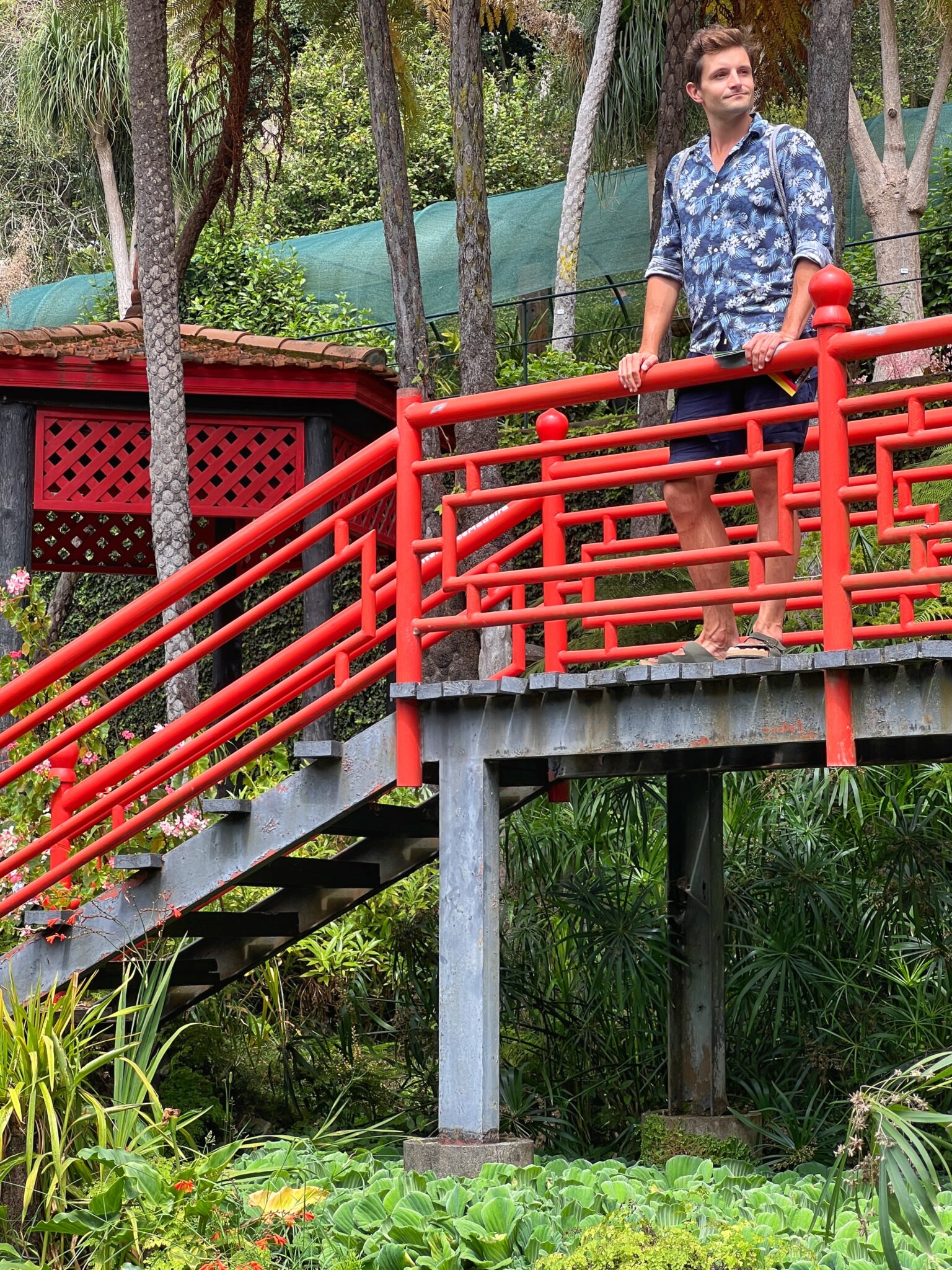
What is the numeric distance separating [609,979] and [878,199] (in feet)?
36.5

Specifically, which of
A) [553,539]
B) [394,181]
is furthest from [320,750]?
[394,181]

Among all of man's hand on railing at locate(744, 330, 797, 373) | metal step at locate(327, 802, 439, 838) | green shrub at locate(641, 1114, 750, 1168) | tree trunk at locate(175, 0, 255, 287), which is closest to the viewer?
man's hand on railing at locate(744, 330, 797, 373)

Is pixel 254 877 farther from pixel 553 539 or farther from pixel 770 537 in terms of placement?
pixel 770 537

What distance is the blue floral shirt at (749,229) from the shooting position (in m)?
5.05

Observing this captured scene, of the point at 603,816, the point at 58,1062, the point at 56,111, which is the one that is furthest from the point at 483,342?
the point at 56,111

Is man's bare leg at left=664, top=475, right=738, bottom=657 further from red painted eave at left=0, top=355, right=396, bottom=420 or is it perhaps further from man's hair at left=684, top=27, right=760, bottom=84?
red painted eave at left=0, top=355, right=396, bottom=420

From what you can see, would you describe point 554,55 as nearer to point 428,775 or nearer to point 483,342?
point 483,342

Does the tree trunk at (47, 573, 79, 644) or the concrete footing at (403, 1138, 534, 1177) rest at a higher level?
the tree trunk at (47, 573, 79, 644)

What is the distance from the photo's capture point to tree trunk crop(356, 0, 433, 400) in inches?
392

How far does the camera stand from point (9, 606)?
313 inches

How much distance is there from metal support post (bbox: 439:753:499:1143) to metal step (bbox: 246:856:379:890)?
81cm

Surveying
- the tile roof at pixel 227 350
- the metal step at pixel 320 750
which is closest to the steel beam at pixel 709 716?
the metal step at pixel 320 750

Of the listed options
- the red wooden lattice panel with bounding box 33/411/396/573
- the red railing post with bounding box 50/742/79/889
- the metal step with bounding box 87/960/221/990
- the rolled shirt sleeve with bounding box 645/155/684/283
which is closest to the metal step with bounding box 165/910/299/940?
the metal step with bounding box 87/960/221/990

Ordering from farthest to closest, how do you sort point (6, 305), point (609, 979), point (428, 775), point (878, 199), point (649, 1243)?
point (6, 305), point (878, 199), point (609, 979), point (428, 775), point (649, 1243)
